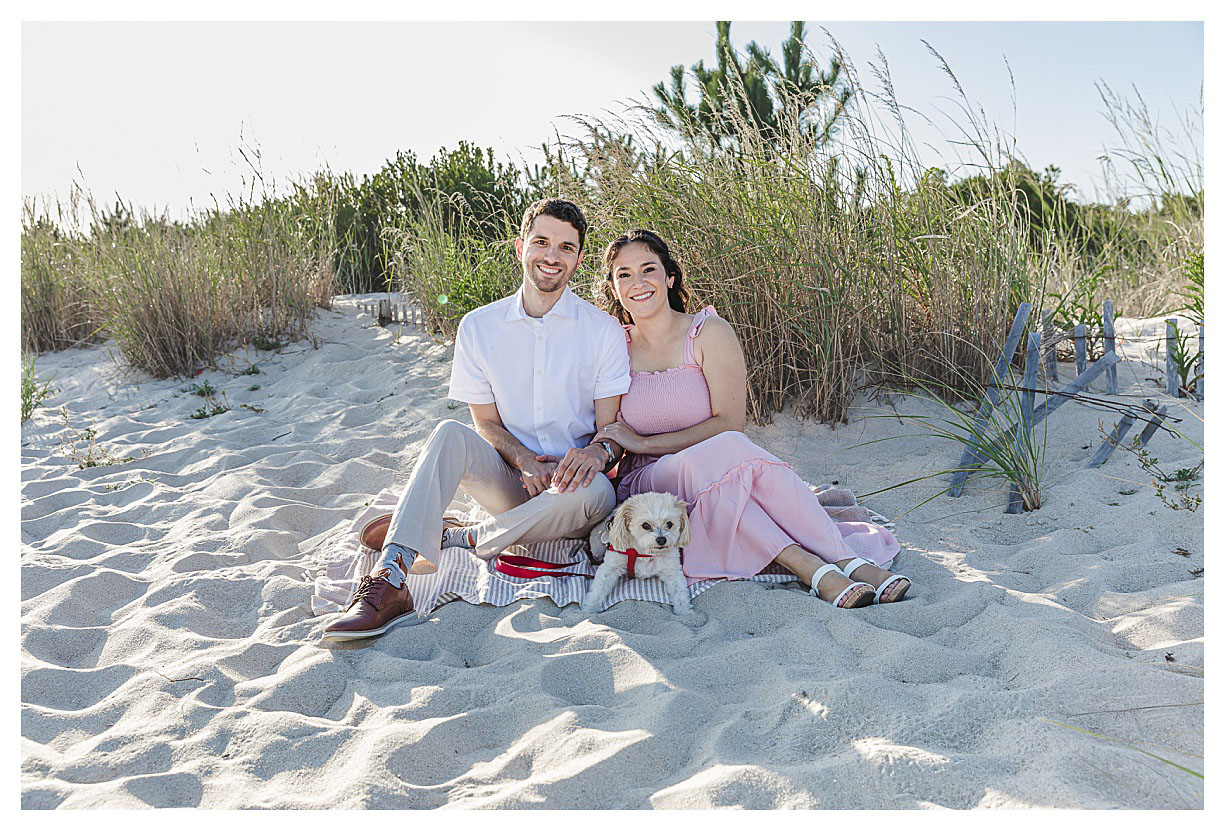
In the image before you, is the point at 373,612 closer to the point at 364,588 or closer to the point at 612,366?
the point at 364,588

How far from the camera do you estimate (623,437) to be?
3.54 metres

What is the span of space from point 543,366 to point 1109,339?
299cm

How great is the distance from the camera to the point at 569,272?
11.8ft

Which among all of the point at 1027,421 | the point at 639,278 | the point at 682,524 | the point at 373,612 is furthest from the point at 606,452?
the point at 1027,421

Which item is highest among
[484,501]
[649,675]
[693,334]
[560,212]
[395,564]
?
[560,212]

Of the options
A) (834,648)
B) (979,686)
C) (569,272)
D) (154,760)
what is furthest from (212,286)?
(979,686)

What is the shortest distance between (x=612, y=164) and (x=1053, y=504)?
3025 millimetres

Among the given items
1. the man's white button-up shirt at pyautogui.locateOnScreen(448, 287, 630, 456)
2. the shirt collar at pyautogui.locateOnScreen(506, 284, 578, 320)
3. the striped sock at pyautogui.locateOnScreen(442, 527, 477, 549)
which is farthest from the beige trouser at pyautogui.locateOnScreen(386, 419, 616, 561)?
the shirt collar at pyautogui.locateOnScreen(506, 284, 578, 320)

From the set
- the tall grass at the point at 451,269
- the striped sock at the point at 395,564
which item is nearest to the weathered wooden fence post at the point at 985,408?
the striped sock at the point at 395,564

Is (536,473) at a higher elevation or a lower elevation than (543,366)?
lower

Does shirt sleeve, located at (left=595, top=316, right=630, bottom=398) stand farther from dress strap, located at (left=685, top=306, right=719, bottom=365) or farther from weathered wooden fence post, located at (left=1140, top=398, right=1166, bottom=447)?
weathered wooden fence post, located at (left=1140, top=398, right=1166, bottom=447)

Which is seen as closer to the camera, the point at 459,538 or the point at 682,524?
the point at 682,524

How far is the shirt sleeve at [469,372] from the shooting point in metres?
3.64

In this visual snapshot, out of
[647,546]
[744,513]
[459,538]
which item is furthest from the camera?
[459,538]
